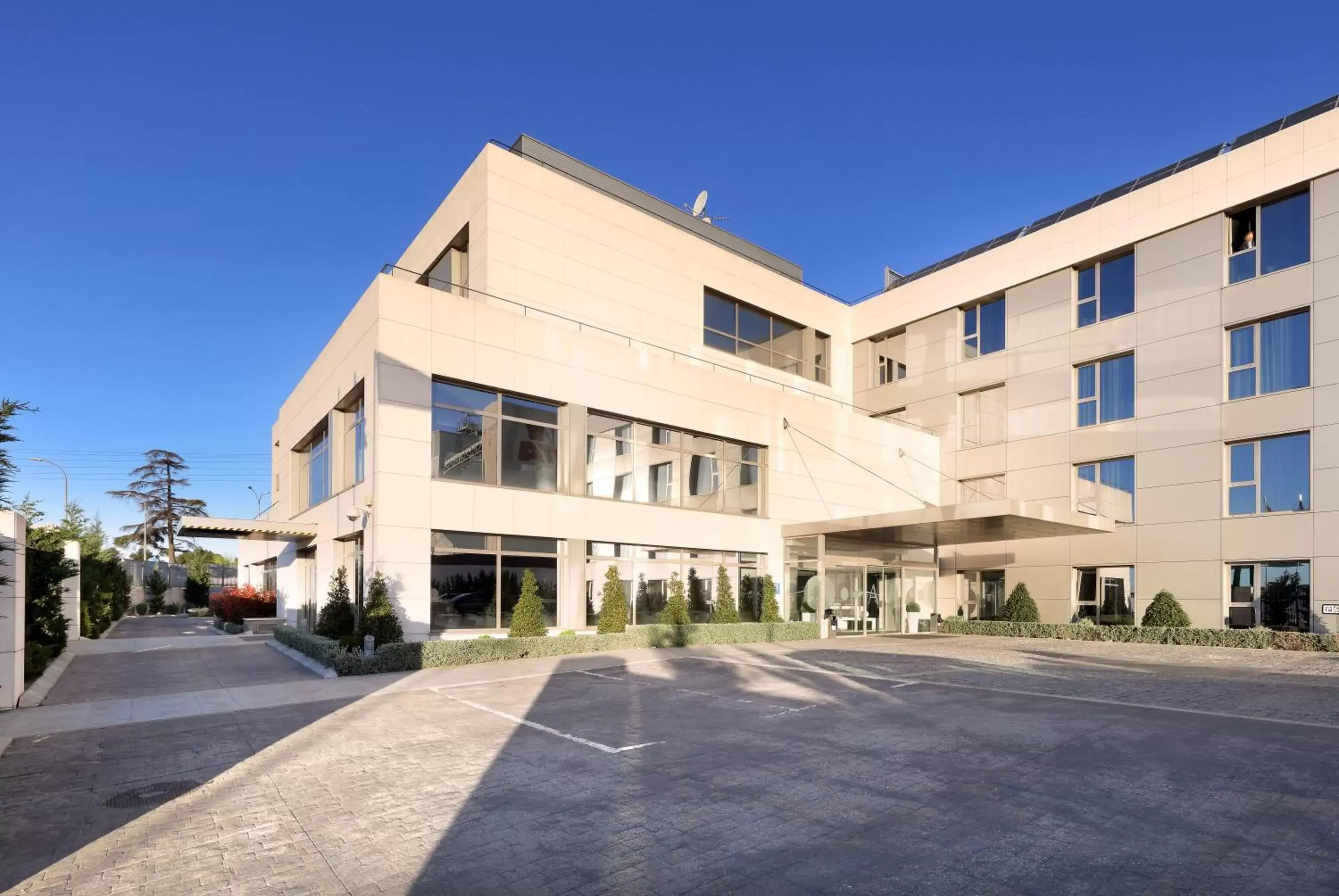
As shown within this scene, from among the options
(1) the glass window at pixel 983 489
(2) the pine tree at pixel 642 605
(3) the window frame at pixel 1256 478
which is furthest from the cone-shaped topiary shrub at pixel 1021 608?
(2) the pine tree at pixel 642 605

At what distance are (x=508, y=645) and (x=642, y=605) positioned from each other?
5539 mm

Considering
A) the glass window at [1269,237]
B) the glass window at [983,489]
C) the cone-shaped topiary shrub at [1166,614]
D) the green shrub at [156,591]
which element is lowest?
the green shrub at [156,591]

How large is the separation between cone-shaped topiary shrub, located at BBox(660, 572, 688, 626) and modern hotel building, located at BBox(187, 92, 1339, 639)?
0.61 metres

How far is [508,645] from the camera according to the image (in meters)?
17.7

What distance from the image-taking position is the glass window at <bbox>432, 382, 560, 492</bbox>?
62.6ft

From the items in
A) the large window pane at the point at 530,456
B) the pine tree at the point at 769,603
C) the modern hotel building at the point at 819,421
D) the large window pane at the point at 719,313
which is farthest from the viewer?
the large window pane at the point at 719,313

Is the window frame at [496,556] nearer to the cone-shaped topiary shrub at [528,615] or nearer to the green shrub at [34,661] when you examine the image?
the cone-shaped topiary shrub at [528,615]

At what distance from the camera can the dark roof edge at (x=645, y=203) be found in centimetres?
2470

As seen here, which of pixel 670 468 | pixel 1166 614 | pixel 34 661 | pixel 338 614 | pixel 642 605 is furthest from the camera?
pixel 670 468

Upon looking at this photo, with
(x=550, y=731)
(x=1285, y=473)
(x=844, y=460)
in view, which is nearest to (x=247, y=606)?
(x=844, y=460)

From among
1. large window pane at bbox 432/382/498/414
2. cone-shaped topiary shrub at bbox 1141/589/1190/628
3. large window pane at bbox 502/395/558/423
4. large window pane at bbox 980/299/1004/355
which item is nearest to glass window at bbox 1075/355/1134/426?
large window pane at bbox 980/299/1004/355

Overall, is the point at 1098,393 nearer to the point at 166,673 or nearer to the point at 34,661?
the point at 166,673

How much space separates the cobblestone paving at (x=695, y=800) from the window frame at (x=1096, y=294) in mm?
16213

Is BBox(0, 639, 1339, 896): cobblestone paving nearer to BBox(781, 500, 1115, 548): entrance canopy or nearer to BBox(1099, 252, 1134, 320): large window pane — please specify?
BBox(781, 500, 1115, 548): entrance canopy
